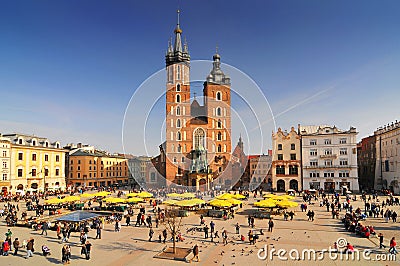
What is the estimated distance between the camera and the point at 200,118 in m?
85.7

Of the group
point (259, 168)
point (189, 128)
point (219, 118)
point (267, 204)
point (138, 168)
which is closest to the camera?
point (267, 204)

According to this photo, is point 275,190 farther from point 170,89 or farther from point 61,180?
point 61,180

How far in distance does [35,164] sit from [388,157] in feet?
226

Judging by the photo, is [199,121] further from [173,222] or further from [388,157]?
[173,222]

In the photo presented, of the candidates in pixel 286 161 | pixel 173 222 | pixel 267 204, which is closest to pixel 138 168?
pixel 286 161

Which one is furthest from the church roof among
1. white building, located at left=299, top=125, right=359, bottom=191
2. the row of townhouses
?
white building, located at left=299, top=125, right=359, bottom=191

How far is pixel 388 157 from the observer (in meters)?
60.9

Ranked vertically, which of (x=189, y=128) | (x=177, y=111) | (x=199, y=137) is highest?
(x=177, y=111)

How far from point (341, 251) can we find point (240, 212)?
58.4 feet

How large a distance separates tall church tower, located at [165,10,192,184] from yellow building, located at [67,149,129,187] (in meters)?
21.3

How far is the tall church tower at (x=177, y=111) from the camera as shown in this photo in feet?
260

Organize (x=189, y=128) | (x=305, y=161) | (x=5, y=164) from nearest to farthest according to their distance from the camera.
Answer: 1. (x=5, y=164)
2. (x=305, y=161)
3. (x=189, y=128)

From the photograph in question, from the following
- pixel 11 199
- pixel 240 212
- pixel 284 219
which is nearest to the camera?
pixel 284 219

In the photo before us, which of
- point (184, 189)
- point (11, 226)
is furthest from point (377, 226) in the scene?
point (184, 189)
